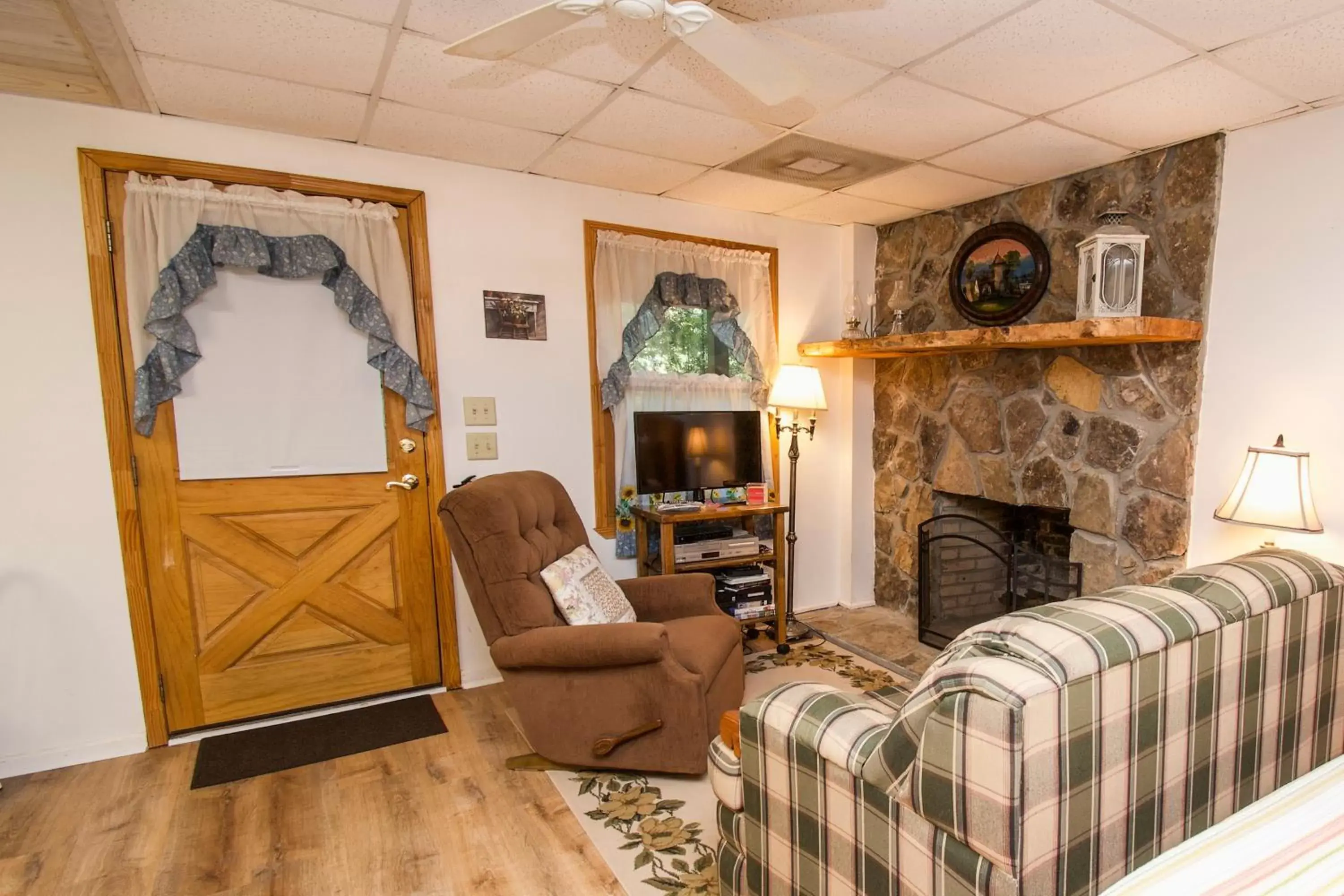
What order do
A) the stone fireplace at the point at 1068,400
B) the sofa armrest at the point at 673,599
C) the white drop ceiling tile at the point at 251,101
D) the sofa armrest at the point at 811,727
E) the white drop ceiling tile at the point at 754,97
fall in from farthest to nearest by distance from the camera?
the sofa armrest at the point at 673,599 < the stone fireplace at the point at 1068,400 < the white drop ceiling tile at the point at 251,101 < the white drop ceiling tile at the point at 754,97 < the sofa armrest at the point at 811,727

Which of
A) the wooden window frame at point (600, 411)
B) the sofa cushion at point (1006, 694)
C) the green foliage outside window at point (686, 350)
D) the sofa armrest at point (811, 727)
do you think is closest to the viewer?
the sofa cushion at point (1006, 694)

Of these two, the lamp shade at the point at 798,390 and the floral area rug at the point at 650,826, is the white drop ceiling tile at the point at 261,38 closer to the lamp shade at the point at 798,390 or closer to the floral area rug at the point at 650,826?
the lamp shade at the point at 798,390

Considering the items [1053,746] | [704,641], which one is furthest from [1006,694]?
[704,641]

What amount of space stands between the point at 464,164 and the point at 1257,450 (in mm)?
3251

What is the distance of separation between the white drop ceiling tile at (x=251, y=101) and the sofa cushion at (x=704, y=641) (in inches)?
84.0

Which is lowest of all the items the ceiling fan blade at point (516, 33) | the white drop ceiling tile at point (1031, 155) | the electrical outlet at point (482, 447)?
the electrical outlet at point (482, 447)

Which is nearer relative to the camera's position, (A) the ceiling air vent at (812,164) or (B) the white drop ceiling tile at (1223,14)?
(B) the white drop ceiling tile at (1223,14)

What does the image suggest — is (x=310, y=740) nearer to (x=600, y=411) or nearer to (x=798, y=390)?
(x=600, y=411)

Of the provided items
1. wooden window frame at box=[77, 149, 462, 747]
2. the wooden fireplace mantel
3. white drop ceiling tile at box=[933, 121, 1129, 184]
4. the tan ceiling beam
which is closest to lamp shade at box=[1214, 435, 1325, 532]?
the wooden fireplace mantel

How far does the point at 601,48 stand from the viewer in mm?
1831

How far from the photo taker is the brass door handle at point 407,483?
2729 mm

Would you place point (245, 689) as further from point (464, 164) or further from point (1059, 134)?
point (1059, 134)

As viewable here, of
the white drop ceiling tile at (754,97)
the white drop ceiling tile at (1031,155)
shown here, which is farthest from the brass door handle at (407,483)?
the white drop ceiling tile at (1031,155)

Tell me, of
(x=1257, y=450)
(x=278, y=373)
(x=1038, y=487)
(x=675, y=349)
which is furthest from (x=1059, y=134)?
(x=278, y=373)
